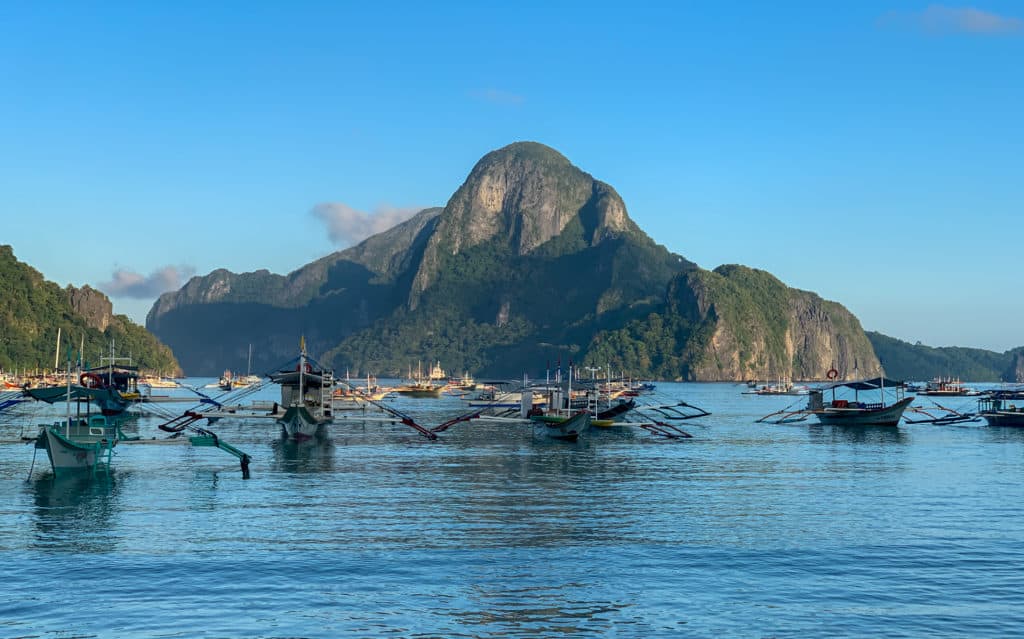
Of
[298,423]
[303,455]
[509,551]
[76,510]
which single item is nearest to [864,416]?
[298,423]

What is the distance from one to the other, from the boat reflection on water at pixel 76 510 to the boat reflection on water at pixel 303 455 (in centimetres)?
1249

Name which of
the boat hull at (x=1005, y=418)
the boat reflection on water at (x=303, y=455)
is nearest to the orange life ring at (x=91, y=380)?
the boat reflection on water at (x=303, y=455)

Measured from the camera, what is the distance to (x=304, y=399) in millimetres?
101500

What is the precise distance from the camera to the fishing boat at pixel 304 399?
9394 cm

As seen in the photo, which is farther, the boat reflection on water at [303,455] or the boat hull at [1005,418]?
the boat hull at [1005,418]

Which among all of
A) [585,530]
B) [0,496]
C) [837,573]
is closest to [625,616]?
[837,573]

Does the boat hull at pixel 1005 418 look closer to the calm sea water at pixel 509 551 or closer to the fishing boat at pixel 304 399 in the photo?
the calm sea water at pixel 509 551

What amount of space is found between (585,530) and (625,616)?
45.6 ft

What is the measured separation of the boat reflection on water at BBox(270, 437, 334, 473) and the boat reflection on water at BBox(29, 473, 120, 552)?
492 inches

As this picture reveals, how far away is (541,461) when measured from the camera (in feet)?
244

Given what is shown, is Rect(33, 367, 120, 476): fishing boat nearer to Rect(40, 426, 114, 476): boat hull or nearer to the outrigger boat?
Rect(40, 426, 114, 476): boat hull

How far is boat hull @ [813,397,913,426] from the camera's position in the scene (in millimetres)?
119938

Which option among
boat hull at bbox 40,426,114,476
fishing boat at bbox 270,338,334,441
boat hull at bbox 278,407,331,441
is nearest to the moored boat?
fishing boat at bbox 270,338,334,441

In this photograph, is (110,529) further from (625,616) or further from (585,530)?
(625,616)
